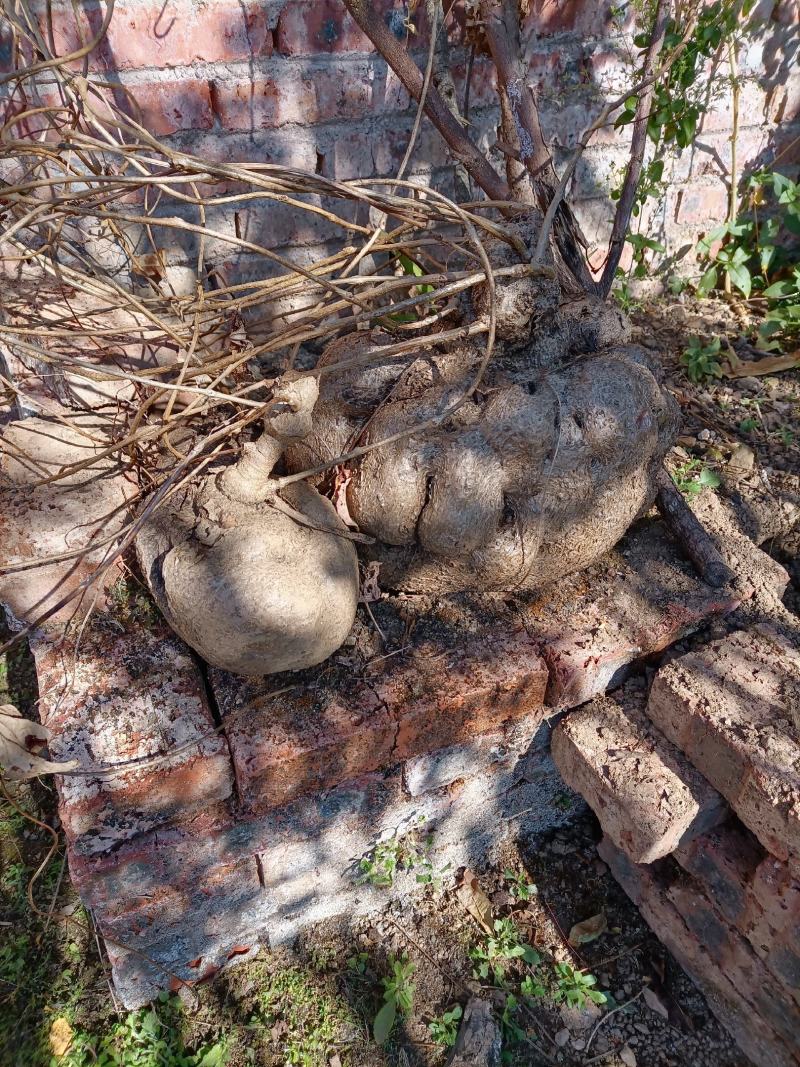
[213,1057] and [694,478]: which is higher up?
[694,478]

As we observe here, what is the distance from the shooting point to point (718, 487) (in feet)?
7.52

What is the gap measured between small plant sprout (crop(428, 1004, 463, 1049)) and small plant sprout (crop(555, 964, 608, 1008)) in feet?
0.83

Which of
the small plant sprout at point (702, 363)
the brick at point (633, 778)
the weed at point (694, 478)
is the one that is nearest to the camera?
the brick at point (633, 778)

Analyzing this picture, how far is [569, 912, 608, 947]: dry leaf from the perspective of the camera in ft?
6.56

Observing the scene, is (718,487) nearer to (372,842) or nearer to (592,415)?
(592,415)

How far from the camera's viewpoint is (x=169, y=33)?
1977mm

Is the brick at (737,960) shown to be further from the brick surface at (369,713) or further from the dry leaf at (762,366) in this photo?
the dry leaf at (762,366)

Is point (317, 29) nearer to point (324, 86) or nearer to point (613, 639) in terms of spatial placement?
point (324, 86)

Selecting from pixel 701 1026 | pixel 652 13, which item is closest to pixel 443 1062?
pixel 701 1026

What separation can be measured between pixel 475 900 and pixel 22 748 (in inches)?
47.1

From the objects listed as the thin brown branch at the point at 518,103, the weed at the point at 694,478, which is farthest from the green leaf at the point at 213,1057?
the thin brown branch at the point at 518,103

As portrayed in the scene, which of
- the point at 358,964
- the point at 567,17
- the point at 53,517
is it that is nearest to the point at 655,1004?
the point at 358,964

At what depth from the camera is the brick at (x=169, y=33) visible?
74.6 inches

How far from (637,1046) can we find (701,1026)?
0.18 meters
